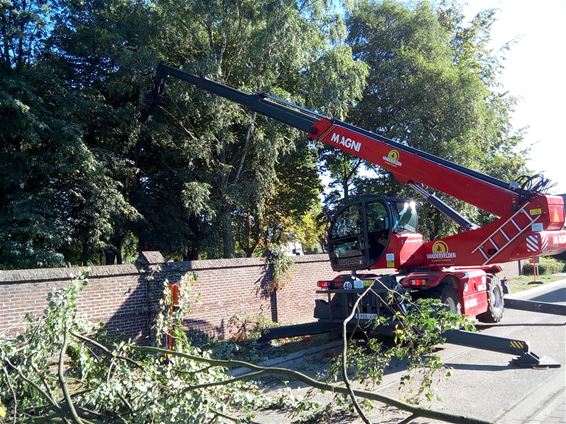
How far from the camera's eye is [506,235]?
8.89m

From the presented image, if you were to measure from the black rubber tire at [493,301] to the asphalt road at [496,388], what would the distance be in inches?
35.7

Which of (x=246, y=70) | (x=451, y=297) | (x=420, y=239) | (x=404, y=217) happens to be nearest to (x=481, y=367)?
(x=451, y=297)

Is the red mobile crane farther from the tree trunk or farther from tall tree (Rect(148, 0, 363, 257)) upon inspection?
the tree trunk

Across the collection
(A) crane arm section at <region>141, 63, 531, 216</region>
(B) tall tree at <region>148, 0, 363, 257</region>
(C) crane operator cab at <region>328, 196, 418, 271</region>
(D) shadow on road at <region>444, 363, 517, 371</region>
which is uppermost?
(B) tall tree at <region>148, 0, 363, 257</region>

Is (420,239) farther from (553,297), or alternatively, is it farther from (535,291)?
(535,291)

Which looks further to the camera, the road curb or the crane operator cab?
the road curb

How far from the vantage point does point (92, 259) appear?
15367mm

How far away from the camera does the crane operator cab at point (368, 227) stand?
32.9ft

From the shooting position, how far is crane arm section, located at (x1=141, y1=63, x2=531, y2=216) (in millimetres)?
8992

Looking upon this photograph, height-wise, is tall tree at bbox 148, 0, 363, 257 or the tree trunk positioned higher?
tall tree at bbox 148, 0, 363, 257

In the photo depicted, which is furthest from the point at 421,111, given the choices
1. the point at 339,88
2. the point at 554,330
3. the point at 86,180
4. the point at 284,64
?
the point at 86,180

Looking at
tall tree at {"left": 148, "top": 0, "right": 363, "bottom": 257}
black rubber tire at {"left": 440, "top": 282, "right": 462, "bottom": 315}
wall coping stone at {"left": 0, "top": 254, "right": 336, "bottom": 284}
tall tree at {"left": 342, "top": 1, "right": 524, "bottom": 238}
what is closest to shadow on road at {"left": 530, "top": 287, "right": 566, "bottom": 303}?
tall tree at {"left": 342, "top": 1, "right": 524, "bottom": 238}

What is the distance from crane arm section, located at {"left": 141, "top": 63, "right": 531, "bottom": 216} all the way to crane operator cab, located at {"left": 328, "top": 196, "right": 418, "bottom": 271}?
652mm

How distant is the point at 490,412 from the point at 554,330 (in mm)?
6169
